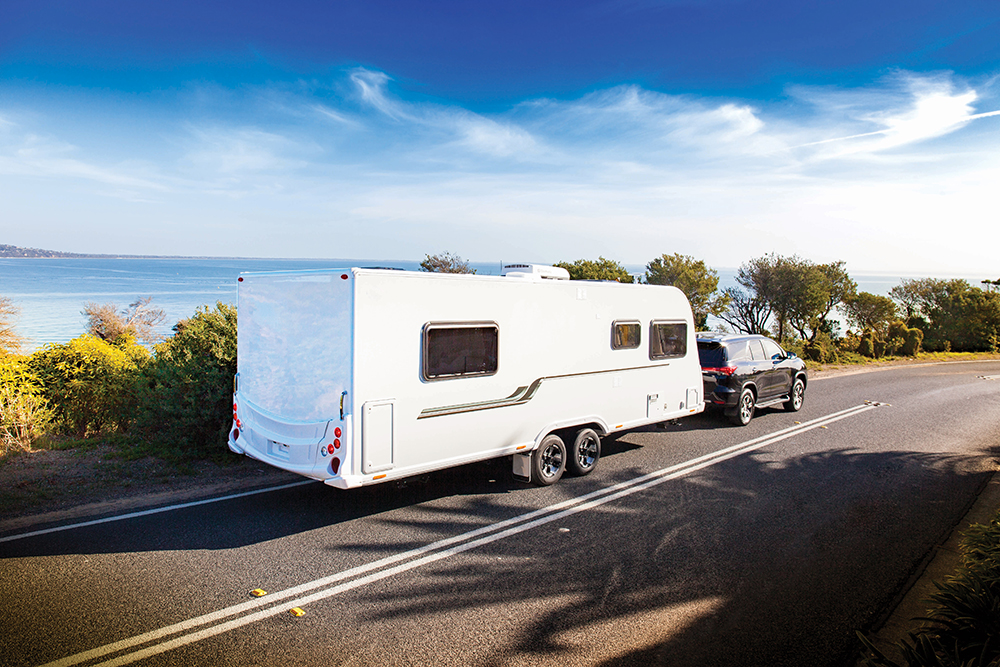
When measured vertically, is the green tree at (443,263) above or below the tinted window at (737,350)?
above

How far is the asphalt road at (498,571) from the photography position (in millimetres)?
4289

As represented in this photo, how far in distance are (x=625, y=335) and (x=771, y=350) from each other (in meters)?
5.90

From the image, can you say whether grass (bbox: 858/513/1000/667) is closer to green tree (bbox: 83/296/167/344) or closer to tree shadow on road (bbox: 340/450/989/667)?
tree shadow on road (bbox: 340/450/989/667)

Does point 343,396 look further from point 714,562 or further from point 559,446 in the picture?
point 714,562

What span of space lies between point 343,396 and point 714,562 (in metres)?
3.89

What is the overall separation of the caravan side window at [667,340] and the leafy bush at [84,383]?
8.41 m

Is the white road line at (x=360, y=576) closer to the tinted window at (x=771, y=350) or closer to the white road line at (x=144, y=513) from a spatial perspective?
the white road line at (x=144, y=513)

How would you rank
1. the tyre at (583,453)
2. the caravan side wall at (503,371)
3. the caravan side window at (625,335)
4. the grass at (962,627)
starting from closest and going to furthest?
1. the grass at (962,627)
2. the caravan side wall at (503,371)
3. the tyre at (583,453)
4. the caravan side window at (625,335)

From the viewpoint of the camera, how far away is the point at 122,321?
3956 centimetres

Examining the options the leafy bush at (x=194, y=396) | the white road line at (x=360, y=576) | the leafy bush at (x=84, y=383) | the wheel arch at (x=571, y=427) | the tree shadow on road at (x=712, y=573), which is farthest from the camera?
the leafy bush at (x=84, y=383)

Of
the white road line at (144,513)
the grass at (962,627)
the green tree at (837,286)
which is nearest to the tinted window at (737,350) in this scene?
the grass at (962,627)

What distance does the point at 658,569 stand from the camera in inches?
220

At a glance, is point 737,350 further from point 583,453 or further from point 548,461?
point 548,461

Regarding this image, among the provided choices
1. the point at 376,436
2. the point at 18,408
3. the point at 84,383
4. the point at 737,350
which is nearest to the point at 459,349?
the point at 376,436
